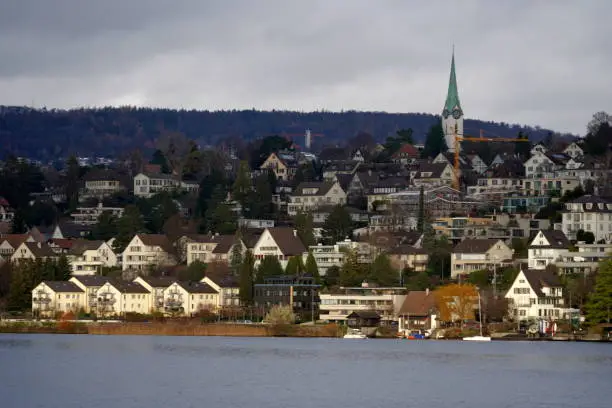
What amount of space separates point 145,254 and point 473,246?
26804 mm

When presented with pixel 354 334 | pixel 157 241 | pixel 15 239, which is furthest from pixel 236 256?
pixel 15 239

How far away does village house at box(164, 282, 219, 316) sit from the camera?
4220 inches

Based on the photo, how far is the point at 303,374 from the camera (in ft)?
213

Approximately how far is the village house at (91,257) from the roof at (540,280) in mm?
38241

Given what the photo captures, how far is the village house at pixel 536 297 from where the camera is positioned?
94.1 metres

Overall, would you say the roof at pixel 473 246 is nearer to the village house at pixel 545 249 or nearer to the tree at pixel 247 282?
the village house at pixel 545 249

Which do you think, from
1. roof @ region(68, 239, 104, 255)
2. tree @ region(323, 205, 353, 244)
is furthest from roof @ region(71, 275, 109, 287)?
tree @ region(323, 205, 353, 244)

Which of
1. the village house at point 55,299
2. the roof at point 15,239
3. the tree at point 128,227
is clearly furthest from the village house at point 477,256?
the roof at point 15,239

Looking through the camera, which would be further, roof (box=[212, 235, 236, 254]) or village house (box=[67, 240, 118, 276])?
village house (box=[67, 240, 118, 276])

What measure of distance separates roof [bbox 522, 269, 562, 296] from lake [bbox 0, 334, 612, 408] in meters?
7.73

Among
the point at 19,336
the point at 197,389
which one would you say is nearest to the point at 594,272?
the point at 19,336

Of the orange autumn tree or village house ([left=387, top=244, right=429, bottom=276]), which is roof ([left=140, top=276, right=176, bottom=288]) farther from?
the orange autumn tree

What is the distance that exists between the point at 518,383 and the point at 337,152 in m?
103

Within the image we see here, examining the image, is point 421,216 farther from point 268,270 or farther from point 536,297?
point 536,297
